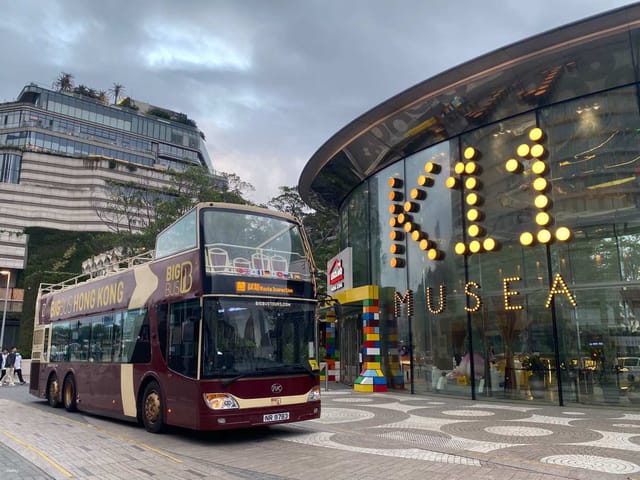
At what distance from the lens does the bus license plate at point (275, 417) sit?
29.3 ft

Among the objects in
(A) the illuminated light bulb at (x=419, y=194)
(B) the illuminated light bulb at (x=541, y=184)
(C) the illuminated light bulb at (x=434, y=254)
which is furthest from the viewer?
(A) the illuminated light bulb at (x=419, y=194)

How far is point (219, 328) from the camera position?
344 inches

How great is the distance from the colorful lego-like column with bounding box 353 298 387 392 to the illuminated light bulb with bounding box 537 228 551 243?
7064 mm

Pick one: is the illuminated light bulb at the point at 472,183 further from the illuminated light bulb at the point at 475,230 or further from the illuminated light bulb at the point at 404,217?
the illuminated light bulb at the point at 404,217

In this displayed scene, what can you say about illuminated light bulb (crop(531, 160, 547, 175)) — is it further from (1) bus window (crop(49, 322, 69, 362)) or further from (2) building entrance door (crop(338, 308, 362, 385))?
(1) bus window (crop(49, 322, 69, 362))

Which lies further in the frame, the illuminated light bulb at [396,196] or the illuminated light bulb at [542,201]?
the illuminated light bulb at [396,196]

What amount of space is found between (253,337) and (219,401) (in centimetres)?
120

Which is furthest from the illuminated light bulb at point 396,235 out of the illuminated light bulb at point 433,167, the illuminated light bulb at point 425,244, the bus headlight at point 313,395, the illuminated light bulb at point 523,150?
the bus headlight at point 313,395

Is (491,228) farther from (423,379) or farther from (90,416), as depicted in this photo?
(90,416)

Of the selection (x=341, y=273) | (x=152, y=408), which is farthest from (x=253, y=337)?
(x=341, y=273)

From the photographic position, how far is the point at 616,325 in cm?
1312

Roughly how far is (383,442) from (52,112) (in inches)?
3543

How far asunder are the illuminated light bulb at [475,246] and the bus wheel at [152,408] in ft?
32.7

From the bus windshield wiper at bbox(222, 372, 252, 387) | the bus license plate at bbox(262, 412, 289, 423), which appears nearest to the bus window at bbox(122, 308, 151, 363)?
the bus windshield wiper at bbox(222, 372, 252, 387)
